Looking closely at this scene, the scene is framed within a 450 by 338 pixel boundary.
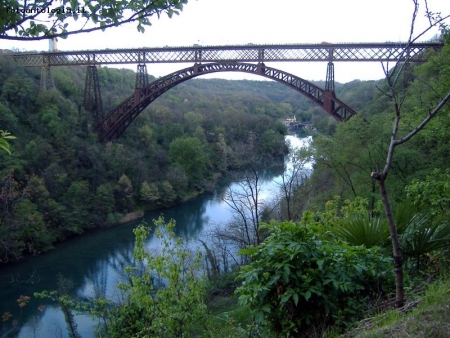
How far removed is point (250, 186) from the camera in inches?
432

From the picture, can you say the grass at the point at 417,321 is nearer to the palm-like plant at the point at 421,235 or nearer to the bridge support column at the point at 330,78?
the palm-like plant at the point at 421,235

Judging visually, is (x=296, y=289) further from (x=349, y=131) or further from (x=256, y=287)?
(x=349, y=131)

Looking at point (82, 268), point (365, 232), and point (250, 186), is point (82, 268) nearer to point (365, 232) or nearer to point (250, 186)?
point (250, 186)

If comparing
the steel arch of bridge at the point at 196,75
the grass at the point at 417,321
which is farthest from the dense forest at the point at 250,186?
the steel arch of bridge at the point at 196,75

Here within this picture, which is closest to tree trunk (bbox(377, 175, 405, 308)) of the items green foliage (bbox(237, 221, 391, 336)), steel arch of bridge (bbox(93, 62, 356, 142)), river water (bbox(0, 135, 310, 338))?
green foliage (bbox(237, 221, 391, 336))

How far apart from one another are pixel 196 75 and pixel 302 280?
17332mm

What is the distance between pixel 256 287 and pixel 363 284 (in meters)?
0.81

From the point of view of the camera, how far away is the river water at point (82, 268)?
35.5ft

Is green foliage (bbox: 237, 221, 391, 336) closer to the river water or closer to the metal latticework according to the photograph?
the river water

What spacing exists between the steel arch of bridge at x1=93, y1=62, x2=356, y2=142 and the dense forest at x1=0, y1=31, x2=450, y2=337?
97 centimetres

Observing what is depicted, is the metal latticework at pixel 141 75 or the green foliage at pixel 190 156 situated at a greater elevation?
the metal latticework at pixel 141 75

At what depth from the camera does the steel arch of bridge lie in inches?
648

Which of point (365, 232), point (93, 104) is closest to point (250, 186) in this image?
point (365, 232)

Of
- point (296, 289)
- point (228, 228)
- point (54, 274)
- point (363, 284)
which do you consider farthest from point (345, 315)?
point (54, 274)
